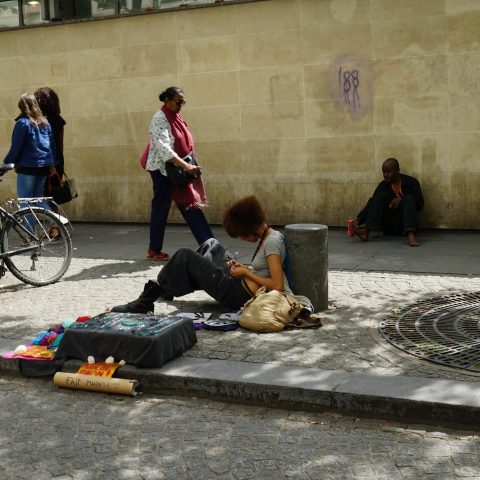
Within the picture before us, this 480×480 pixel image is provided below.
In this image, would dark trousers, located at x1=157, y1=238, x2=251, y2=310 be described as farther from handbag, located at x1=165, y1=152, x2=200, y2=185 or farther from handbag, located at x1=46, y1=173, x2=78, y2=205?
handbag, located at x1=46, y1=173, x2=78, y2=205

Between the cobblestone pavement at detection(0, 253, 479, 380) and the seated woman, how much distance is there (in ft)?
1.25

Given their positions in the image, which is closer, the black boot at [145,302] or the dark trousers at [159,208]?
the black boot at [145,302]

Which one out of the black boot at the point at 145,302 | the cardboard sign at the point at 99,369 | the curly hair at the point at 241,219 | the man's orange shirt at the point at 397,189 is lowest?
the cardboard sign at the point at 99,369

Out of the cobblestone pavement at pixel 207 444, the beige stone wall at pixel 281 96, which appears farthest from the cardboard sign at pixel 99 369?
the beige stone wall at pixel 281 96

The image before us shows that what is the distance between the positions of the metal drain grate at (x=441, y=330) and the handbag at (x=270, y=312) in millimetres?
675

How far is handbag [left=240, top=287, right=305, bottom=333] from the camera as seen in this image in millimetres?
6137

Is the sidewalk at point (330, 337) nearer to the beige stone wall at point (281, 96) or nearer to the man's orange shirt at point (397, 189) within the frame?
the man's orange shirt at point (397, 189)

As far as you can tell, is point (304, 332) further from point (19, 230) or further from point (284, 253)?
point (19, 230)

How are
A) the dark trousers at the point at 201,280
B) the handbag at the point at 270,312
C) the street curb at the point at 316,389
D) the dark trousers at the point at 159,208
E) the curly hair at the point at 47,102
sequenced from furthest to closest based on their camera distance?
1. the curly hair at the point at 47,102
2. the dark trousers at the point at 159,208
3. the dark trousers at the point at 201,280
4. the handbag at the point at 270,312
5. the street curb at the point at 316,389

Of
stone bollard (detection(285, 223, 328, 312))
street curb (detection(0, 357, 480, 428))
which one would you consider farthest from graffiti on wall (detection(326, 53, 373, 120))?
street curb (detection(0, 357, 480, 428))

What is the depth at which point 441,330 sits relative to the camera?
6066 millimetres

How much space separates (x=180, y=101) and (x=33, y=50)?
4.74m

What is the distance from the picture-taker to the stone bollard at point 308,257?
21.7 ft

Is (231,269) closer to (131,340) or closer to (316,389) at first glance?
(131,340)
